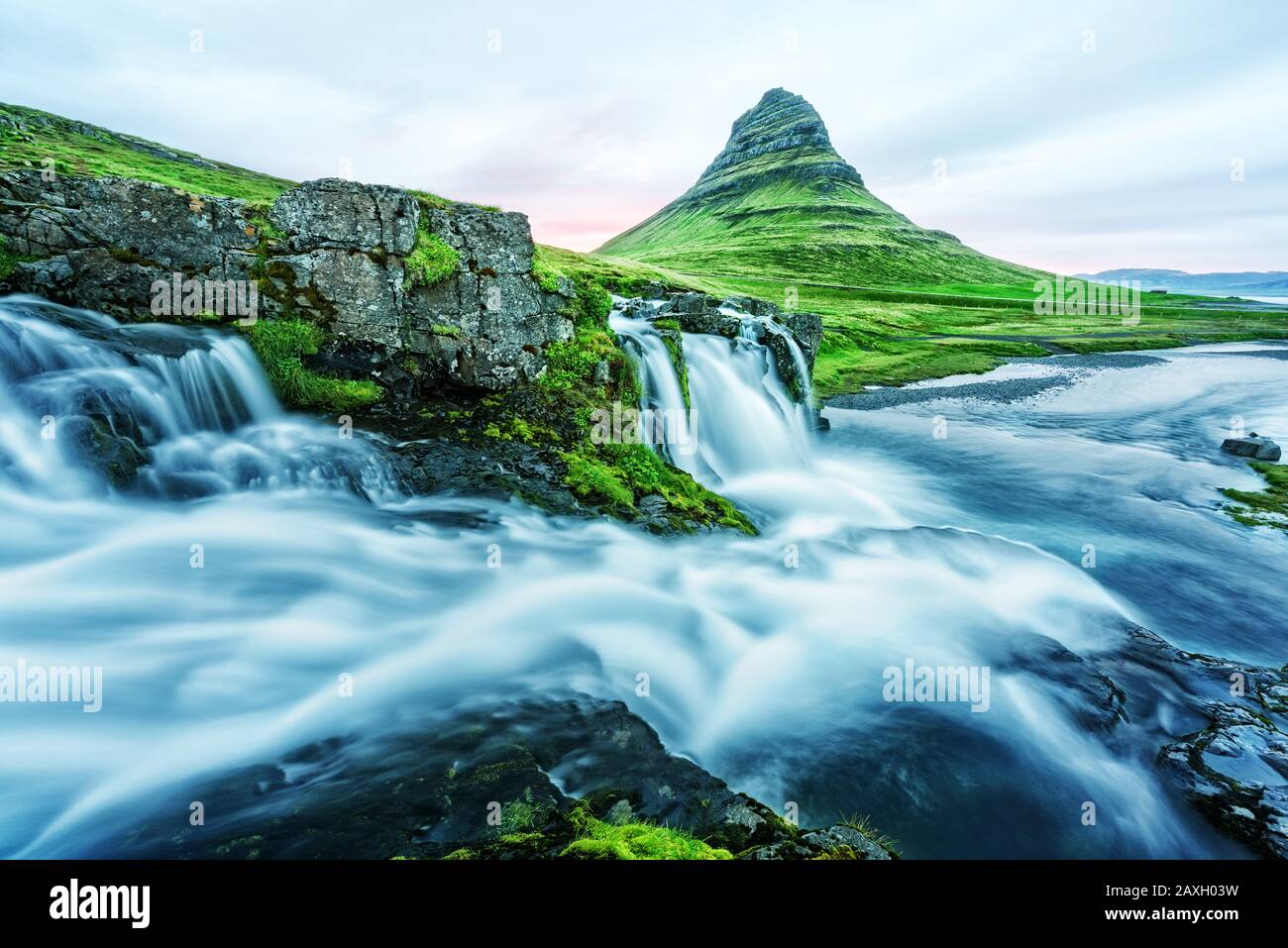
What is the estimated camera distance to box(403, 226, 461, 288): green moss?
38.2ft

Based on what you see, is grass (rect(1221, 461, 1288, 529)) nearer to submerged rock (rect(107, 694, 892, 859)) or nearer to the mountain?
submerged rock (rect(107, 694, 892, 859))

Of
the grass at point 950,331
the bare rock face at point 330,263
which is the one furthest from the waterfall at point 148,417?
the grass at point 950,331

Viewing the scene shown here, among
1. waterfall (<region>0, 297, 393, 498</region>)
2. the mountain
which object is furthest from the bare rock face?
the mountain

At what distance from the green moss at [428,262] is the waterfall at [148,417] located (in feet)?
11.6

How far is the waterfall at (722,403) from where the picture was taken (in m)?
15.3

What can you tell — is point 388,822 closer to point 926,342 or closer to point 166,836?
point 166,836

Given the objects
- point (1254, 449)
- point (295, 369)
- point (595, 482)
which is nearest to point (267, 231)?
point (295, 369)

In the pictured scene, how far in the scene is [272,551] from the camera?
8.83 m

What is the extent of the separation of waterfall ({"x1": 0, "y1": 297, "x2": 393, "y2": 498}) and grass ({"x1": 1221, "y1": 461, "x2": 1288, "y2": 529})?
2165 centimetres

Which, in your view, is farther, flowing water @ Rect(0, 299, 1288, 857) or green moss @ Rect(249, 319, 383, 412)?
green moss @ Rect(249, 319, 383, 412)

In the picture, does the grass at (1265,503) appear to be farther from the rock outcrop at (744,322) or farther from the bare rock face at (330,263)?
the bare rock face at (330,263)

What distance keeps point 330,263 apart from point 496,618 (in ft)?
26.5

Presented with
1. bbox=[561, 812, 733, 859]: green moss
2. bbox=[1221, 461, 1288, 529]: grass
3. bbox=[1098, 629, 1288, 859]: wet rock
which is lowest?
bbox=[1098, 629, 1288, 859]: wet rock

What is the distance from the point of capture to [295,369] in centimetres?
1123
